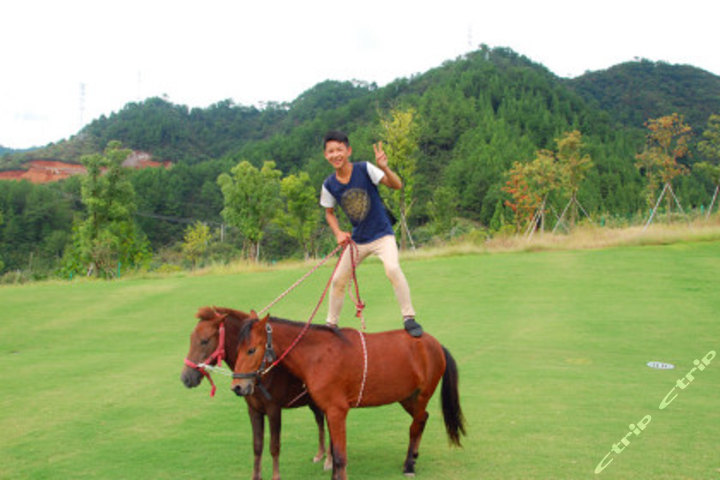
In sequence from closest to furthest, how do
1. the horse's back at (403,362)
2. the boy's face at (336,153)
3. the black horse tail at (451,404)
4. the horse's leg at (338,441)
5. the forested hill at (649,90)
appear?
1. the horse's leg at (338,441)
2. the horse's back at (403,362)
3. the black horse tail at (451,404)
4. the boy's face at (336,153)
5. the forested hill at (649,90)

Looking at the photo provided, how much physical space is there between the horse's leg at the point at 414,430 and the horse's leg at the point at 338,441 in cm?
65

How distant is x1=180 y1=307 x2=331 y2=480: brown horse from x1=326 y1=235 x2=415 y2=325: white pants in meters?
0.89

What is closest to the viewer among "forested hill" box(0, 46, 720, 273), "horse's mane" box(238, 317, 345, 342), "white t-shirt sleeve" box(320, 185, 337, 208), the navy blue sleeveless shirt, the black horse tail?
"horse's mane" box(238, 317, 345, 342)

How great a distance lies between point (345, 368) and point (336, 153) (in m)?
1.89

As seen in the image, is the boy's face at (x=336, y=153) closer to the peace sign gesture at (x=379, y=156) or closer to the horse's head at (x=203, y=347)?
the peace sign gesture at (x=379, y=156)

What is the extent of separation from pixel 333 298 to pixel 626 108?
126 meters

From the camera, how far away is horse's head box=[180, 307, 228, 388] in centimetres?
435

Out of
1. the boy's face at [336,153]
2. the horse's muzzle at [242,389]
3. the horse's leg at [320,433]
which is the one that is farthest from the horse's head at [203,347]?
the boy's face at [336,153]

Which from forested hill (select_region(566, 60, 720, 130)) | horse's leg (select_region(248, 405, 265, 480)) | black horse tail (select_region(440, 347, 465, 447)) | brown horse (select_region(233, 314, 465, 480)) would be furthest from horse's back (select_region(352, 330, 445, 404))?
forested hill (select_region(566, 60, 720, 130))

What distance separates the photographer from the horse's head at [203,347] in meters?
4.35

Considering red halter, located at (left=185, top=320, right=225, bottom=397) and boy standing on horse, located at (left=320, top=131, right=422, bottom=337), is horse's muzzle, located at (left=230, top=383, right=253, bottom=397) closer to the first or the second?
red halter, located at (left=185, top=320, right=225, bottom=397)

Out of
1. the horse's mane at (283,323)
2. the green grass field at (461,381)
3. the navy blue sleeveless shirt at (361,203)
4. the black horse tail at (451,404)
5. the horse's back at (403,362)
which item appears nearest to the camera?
the horse's mane at (283,323)

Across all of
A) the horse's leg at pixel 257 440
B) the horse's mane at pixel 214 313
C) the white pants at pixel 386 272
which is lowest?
the horse's leg at pixel 257 440

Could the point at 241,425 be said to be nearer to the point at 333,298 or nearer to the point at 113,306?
the point at 333,298
